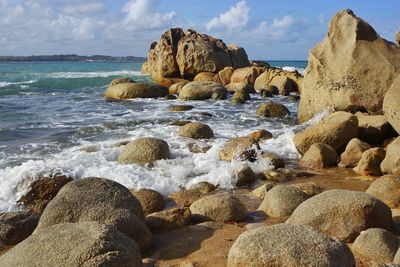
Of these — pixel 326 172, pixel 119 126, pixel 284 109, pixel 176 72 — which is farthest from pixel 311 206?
pixel 176 72

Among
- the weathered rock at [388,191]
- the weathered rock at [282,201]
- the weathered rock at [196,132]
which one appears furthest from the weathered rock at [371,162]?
the weathered rock at [196,132]

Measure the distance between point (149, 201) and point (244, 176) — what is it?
2021 millimetres

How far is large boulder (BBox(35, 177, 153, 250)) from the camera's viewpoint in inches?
188

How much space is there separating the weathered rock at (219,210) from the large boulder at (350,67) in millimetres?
7310

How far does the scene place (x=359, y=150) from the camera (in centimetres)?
932

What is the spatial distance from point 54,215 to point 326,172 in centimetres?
560

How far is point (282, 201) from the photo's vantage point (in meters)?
6.12

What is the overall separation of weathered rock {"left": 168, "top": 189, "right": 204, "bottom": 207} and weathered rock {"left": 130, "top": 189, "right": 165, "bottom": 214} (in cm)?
33

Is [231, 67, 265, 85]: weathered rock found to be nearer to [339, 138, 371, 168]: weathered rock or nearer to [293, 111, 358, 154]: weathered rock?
[293, 111, 358, 154]: weathered rock

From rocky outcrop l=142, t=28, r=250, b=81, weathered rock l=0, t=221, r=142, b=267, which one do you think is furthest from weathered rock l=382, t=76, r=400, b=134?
rocky outcrop l=142, t=28, r=250, b=81

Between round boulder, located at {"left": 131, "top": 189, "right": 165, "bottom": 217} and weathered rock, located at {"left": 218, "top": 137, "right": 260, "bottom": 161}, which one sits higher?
weathered rock, located at {"left": 218, "top": 137, "right": 260, "bottom": 161}

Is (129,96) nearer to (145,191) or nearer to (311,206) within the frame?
(145,191)

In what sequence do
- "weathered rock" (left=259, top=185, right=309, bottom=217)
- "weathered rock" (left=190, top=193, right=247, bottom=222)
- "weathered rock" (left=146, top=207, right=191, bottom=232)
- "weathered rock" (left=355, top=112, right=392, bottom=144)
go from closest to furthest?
"weathered rock" (left=146, top=207, right=191, bottom=232) < "weathered rock" (left=190, top=193, right=247, bottom=222) < "weathered rock" (left=259, top=185, right=309, bottom=217) < "weathered rock" (left=355, top=112, right=392, bottom=144)

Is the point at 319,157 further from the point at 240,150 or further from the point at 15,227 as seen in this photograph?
the point at 15,227
